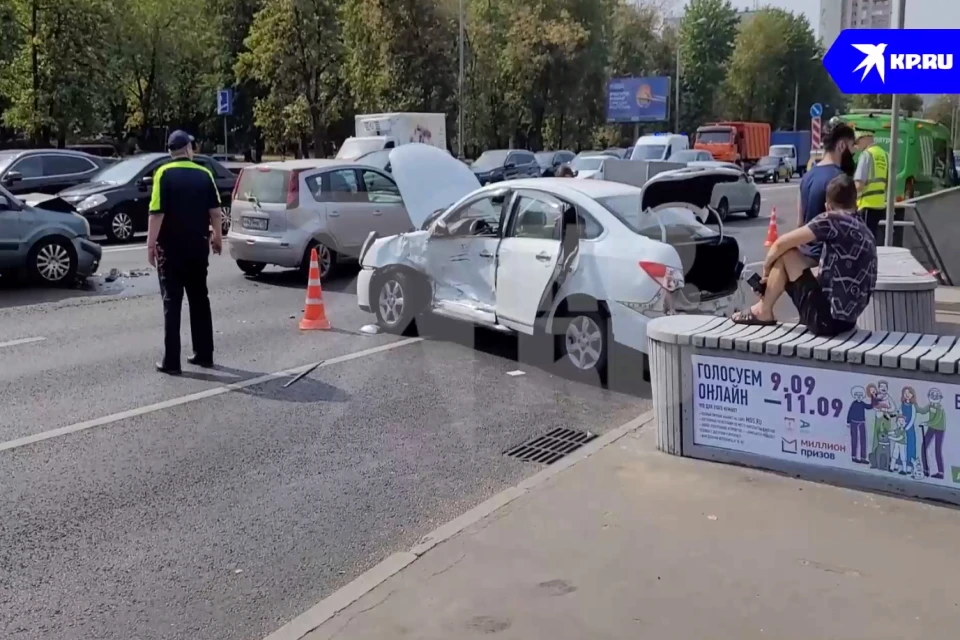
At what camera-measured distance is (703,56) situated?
82812mm

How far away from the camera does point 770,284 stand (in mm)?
6465

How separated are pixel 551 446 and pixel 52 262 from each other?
890 centimetres

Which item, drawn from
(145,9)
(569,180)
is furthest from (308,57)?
(569,180)

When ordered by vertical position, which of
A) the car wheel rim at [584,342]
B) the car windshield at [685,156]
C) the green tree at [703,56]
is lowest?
the car wheel rim at [584,342]

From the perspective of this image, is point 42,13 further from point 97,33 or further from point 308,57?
point 308,57

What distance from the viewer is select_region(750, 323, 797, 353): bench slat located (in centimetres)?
586

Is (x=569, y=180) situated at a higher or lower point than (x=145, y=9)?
lower

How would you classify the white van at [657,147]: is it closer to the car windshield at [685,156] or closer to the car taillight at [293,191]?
the car windshield at [685,156]

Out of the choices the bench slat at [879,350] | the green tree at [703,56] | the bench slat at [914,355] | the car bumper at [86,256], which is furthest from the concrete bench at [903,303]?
the green tree at [703,56]

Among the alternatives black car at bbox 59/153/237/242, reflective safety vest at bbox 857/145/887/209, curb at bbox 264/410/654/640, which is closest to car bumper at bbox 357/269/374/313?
curb at bbox 264/410/654/640

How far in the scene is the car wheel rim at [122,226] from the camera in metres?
18.9

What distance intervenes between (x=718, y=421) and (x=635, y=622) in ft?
7.26

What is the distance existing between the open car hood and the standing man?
3654 mm

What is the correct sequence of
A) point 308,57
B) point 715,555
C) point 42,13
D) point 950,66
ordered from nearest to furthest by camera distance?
point 715,555
point 950,66
point 42,13
point 308,57
